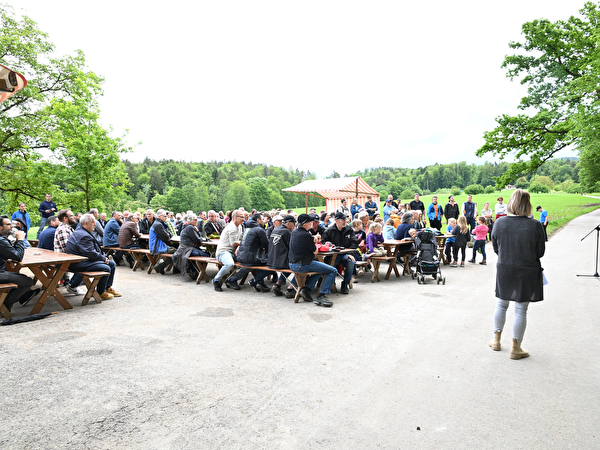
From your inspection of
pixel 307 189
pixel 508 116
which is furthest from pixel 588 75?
pixel 307 189

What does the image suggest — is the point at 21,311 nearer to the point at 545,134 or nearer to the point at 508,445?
the point at 508,445

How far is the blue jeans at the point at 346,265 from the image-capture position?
25.3 ft

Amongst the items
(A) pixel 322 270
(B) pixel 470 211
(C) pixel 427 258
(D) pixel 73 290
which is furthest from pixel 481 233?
(D) pixel 73 290

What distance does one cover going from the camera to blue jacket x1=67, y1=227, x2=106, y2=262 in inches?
269

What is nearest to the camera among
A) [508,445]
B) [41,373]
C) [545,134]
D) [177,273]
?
[508,445]

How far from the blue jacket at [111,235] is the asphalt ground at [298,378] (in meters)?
4.82

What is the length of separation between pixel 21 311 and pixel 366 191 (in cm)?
1945

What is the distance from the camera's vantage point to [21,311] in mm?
6348

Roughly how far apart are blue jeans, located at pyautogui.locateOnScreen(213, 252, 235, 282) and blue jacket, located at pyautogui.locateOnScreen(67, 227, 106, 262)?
2294mm

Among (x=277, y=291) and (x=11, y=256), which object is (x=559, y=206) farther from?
(x=11, y=256)

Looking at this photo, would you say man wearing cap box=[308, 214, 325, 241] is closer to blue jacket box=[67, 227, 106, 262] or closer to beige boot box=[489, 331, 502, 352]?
beige boot box=[489, 331, 502, 352]

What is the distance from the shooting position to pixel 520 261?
421 cm

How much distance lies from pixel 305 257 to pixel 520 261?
359cm

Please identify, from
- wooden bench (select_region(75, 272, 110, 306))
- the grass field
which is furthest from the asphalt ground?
the grass field
